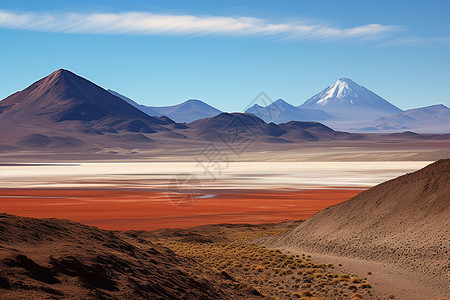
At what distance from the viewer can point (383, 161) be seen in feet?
423

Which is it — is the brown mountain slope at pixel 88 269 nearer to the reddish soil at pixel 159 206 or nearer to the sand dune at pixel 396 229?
the sand dune at pixel 396 229

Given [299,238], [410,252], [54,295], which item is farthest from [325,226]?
[54,295]

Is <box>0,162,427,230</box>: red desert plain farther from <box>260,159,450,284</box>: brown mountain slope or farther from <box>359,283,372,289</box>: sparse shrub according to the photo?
<box>359,283,372,289</box>: sparse shrub

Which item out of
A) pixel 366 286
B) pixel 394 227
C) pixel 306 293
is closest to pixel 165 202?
pixel 394 227

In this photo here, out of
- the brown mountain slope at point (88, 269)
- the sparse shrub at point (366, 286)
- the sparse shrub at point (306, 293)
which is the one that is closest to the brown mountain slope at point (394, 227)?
the sparse shrub at point (366, 286)

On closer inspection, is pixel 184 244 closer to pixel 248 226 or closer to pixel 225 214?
pixel 248 226

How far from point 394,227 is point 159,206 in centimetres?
2813

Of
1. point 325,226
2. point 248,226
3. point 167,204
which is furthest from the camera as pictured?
point 167,204

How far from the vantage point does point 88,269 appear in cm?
1344

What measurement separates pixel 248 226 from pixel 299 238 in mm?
9347

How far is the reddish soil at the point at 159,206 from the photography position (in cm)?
3866

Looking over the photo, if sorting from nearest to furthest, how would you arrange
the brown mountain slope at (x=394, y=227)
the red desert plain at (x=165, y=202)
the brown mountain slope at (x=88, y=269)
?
1. the brown mountain slope at (x=88, y=269)
2. the brown mountain slope at (x=394, y=227)
3. the red desert plain at (x=165, y=202)

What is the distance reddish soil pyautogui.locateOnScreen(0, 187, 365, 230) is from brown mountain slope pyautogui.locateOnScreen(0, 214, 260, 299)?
651 inches

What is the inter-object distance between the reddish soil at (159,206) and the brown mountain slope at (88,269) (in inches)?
651
